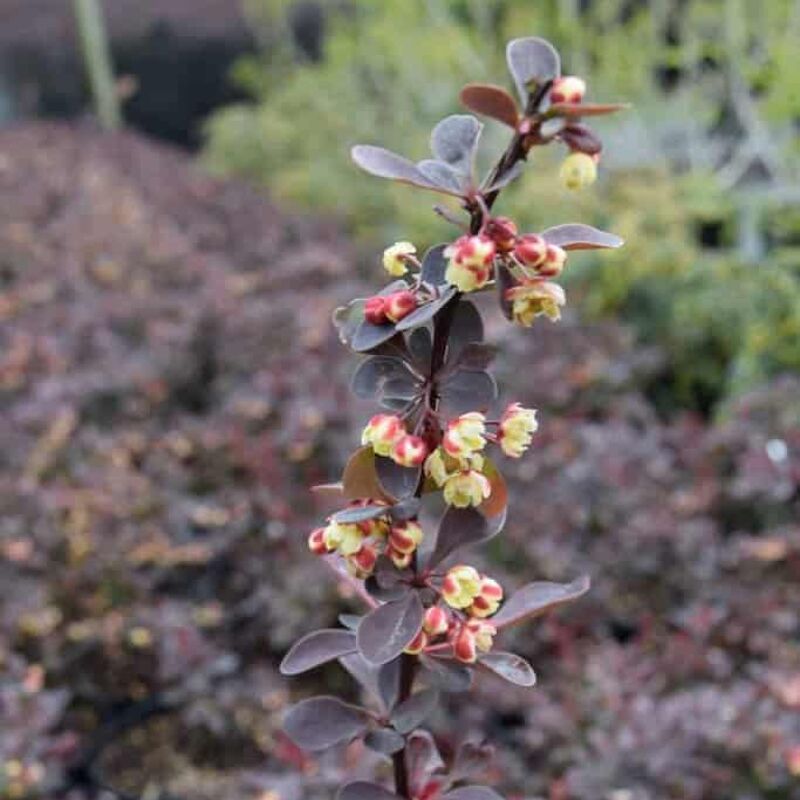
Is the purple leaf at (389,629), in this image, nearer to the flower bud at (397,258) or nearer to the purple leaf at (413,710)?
the purple leaf at (413,710)

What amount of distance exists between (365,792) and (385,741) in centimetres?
4

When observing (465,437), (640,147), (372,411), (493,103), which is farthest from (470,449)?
(640,147)

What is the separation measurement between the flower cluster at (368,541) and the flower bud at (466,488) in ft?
0.12

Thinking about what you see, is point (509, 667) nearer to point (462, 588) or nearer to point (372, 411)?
point (462, 588)

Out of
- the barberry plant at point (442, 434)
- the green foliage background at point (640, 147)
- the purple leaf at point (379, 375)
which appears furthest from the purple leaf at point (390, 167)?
the green foliage background at point (640, 147)

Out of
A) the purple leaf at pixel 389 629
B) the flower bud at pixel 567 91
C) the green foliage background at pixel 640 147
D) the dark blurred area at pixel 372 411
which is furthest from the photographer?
the green foliage background at pixel 640 147

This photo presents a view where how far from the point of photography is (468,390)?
771 millimetres

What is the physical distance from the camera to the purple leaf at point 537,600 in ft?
2.67

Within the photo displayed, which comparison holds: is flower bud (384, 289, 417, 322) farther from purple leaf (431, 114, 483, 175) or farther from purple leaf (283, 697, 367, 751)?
purple leaf (283, 697, 367, 751)

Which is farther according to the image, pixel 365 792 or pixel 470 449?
pixel 365 792

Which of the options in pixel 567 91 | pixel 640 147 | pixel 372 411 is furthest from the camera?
pixel 640 147

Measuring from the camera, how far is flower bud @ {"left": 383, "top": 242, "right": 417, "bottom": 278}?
29.4 inches

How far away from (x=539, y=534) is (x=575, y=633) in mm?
240

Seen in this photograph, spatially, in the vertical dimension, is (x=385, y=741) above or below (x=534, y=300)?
below
